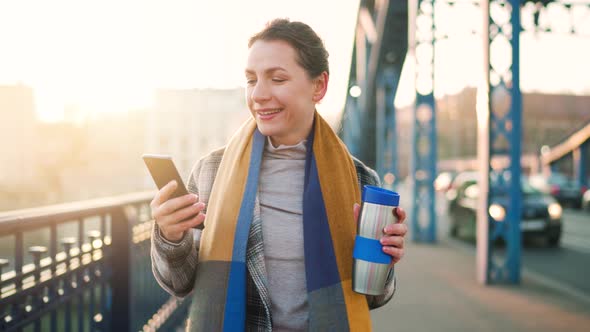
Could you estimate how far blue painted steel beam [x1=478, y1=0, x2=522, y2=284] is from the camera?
6.99 m

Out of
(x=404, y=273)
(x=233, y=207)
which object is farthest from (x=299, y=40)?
(x=404, y=273)

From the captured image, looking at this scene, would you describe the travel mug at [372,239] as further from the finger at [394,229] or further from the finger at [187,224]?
the finger at [187,224]

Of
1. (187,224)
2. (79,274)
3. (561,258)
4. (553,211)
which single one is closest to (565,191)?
(553,211)

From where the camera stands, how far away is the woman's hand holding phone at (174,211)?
144 centimetres

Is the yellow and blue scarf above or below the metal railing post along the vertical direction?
above

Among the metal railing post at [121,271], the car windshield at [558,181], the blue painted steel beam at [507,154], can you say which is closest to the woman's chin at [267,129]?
the metal railing post at [121,271]

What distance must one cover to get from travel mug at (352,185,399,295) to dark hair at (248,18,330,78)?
0.48 metres

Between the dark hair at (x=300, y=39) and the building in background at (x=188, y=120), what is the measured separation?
65850mm

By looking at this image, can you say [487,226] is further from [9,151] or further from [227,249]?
[9,151]

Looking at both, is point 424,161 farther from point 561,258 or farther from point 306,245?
point 306,245

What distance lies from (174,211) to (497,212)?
259 inches

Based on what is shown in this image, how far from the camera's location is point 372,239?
4.88ft

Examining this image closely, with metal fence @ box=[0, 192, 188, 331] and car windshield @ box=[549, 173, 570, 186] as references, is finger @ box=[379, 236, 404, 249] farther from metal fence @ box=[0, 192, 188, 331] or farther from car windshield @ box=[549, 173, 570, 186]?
car windshield @ box=[549, 173, 570, 186]

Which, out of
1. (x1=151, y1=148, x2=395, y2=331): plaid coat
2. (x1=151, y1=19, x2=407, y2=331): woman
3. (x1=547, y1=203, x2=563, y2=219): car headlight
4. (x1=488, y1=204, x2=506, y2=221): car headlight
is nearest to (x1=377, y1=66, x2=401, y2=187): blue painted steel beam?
(x1=547, y1=203, x2=563, y2=219): car headlight
